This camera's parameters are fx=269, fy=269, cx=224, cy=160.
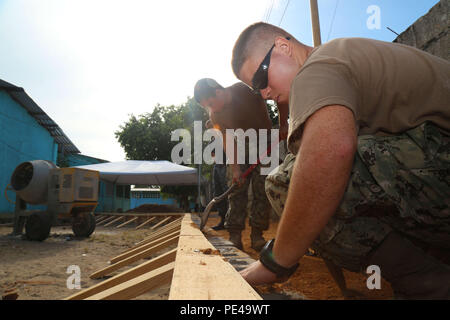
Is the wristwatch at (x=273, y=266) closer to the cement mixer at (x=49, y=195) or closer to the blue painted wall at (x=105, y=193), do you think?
the cement mixer at (x=49, y=195)

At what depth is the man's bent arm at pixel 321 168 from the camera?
2.42ft

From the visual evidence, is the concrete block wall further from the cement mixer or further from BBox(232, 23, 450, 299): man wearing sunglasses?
the cement mixer

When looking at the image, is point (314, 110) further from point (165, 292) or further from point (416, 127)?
point (165, 292)

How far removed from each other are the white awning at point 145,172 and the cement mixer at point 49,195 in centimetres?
683

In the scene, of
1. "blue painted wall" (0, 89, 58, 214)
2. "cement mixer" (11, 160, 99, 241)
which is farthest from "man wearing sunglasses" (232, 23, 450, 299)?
"blue painted wall" (0, 89, 58, 214)

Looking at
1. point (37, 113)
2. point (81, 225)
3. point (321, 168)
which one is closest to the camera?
point (321, 168)

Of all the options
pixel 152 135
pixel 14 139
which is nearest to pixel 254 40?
pixel 14 139

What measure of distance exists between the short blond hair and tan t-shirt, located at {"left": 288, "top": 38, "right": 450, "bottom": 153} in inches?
16.7

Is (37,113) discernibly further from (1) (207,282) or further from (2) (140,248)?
(1) (207,282)

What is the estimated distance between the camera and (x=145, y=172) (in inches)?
507

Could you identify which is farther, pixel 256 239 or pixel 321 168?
pixel 256 239

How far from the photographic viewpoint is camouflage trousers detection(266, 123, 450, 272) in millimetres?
837

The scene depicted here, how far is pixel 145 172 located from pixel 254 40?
12230 mm

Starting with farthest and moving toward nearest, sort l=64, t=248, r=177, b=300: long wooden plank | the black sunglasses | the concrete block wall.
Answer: the concrete block wall < l=64, t=248, r=177, b=300: long wooden plank < the black sunglasses
